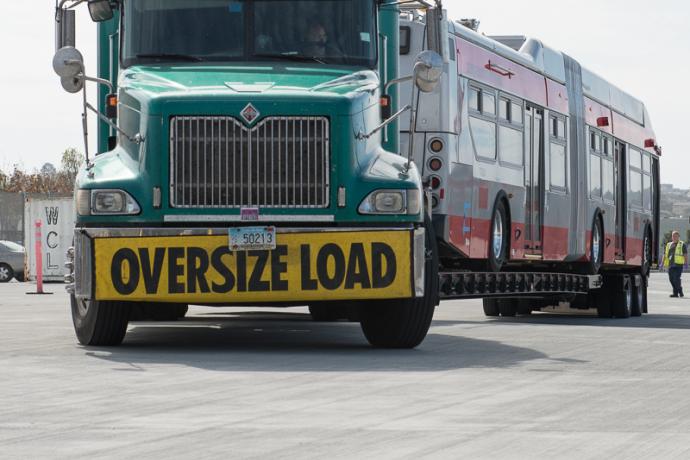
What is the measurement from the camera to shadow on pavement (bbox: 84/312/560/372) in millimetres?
12836

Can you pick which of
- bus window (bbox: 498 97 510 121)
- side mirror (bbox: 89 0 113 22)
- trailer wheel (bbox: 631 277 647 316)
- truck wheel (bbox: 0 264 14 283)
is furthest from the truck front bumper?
truck wheel (bbox: 0 264 14 283)

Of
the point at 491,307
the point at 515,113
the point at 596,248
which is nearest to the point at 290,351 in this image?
the point at 515,113

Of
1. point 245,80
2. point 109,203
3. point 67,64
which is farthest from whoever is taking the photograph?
point 245,80

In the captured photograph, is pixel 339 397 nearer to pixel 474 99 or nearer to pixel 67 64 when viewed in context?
pixel 67 64

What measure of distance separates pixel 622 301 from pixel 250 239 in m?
15.7

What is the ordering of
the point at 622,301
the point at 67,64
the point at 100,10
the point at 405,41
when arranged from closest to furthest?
the point at 67,64
the point at 100,10
the point at 405,41
the point at 622,301

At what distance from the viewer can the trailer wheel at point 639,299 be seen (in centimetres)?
2886

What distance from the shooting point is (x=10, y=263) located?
50.6 meters

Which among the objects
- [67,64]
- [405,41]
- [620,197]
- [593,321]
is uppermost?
[405,41]

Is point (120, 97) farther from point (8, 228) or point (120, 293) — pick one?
point (8, 228)

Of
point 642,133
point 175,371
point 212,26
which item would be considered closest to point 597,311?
point 642,133

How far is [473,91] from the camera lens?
20578 mm

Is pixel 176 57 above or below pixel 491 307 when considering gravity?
above

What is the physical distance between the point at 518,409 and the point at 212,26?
625cm
